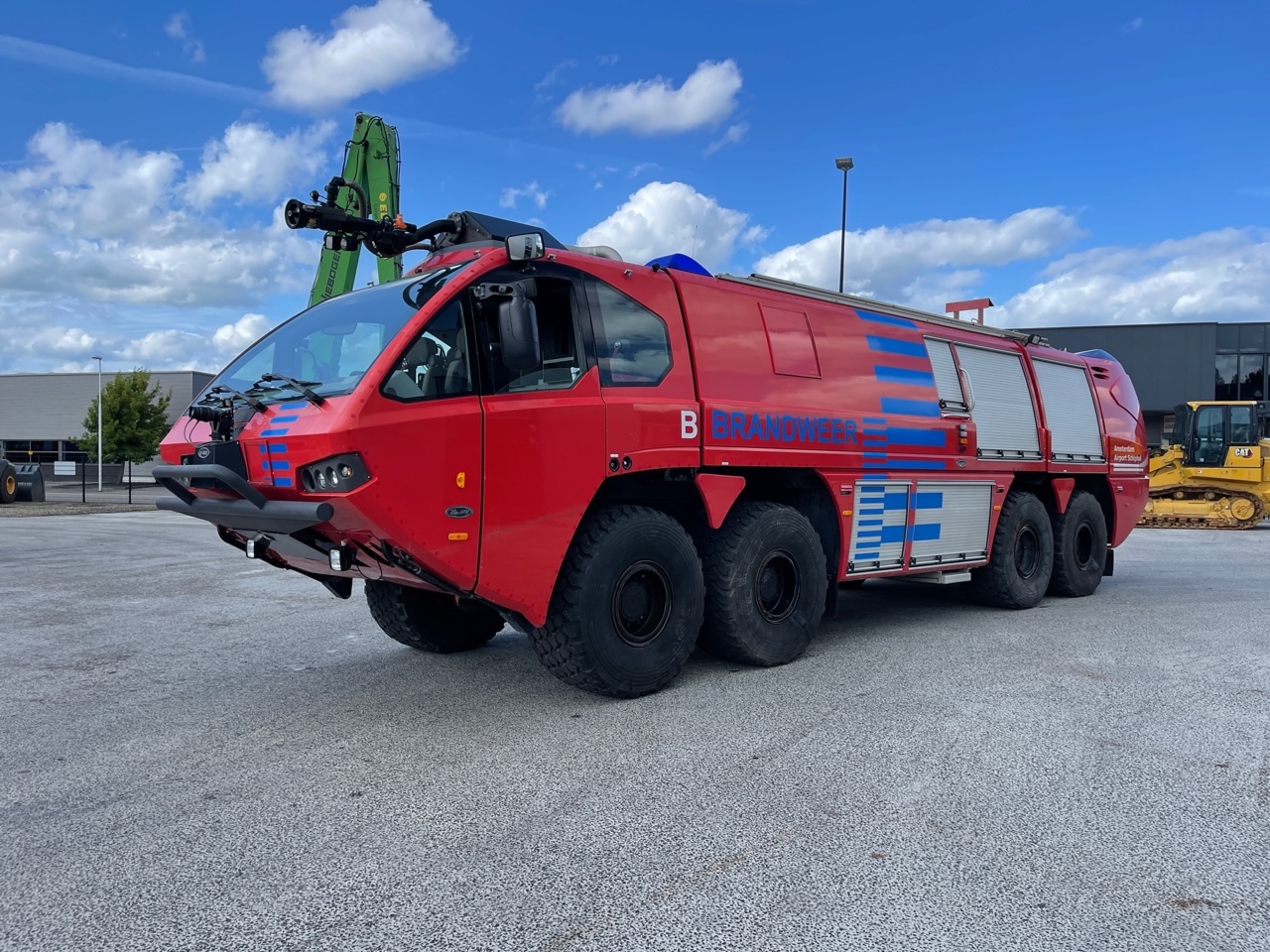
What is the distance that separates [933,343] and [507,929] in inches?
248

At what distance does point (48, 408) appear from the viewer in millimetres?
55125

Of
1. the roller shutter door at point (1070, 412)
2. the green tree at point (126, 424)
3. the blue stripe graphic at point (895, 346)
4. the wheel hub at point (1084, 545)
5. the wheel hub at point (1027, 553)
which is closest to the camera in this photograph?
the blue stripe graphic at point (895, 346)

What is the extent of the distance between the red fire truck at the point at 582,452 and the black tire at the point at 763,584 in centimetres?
2

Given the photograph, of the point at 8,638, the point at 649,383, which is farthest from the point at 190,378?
the point at 649,383

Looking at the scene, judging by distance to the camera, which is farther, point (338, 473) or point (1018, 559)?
point (1018, 559)

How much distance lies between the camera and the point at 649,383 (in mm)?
5285

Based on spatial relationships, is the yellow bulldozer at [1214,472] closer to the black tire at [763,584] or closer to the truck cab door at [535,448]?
the black tire at [763,584]

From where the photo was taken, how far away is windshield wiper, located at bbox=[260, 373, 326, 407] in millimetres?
4266

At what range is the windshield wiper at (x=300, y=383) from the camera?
427cm

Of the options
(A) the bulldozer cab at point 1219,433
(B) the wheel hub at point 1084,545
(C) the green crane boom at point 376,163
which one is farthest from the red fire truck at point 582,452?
(A) the bulldozer cab at point 1219,433

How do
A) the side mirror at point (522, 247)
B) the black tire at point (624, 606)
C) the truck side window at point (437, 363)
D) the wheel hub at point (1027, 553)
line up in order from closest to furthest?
the truck side window at point (437, 363) → the side mirror at point (522, 247) → the black tire at point (624, 606) → the wheel hub at point (1027, 553)

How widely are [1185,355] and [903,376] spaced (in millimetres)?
33707

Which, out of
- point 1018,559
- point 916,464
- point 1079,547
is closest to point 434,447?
point 916,464

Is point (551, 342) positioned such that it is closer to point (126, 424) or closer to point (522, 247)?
point (522, 247)
